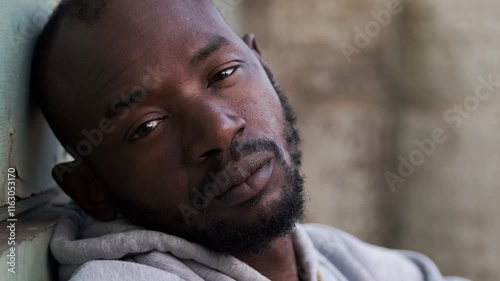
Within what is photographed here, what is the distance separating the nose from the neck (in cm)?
31

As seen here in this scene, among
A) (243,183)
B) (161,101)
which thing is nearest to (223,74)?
(161,101)

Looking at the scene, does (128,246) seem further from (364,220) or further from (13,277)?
(364,220)

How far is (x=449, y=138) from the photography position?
348 cm

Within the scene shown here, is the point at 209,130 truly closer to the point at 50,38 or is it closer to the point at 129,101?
the point at 129,101

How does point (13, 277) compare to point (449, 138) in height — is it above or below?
above

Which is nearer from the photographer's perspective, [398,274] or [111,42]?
[111,42]

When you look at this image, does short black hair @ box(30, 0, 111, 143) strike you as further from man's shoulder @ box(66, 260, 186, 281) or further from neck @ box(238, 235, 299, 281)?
neck @ box(238, 235, 299, 281)

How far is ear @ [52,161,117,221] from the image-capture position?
1463 millimetres

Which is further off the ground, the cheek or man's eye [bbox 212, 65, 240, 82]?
man's eye [bbox 212, 65, 240, 82]

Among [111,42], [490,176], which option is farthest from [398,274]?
[490,176]

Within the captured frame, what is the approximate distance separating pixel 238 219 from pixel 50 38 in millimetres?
598

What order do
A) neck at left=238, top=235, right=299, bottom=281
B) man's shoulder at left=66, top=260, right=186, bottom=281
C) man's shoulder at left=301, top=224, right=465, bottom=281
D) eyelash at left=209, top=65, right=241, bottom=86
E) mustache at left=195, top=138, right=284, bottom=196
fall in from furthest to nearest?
man's shoulder at left=301, top=224, right=465, bottom=281 < neck at left=238, top=235, right=299, bottom=281 < eyelash at left=209, top=65, right=241, bottom=86 < mustache at left=195, top=138, right=284, bottom=196 < man's shoulder at left=66, top=260, right=186, bottom=281

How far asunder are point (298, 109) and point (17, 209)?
2.45 meters

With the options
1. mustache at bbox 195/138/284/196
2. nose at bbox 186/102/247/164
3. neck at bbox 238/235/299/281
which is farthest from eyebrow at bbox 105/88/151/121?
neck at bbox 238/235/299/281
